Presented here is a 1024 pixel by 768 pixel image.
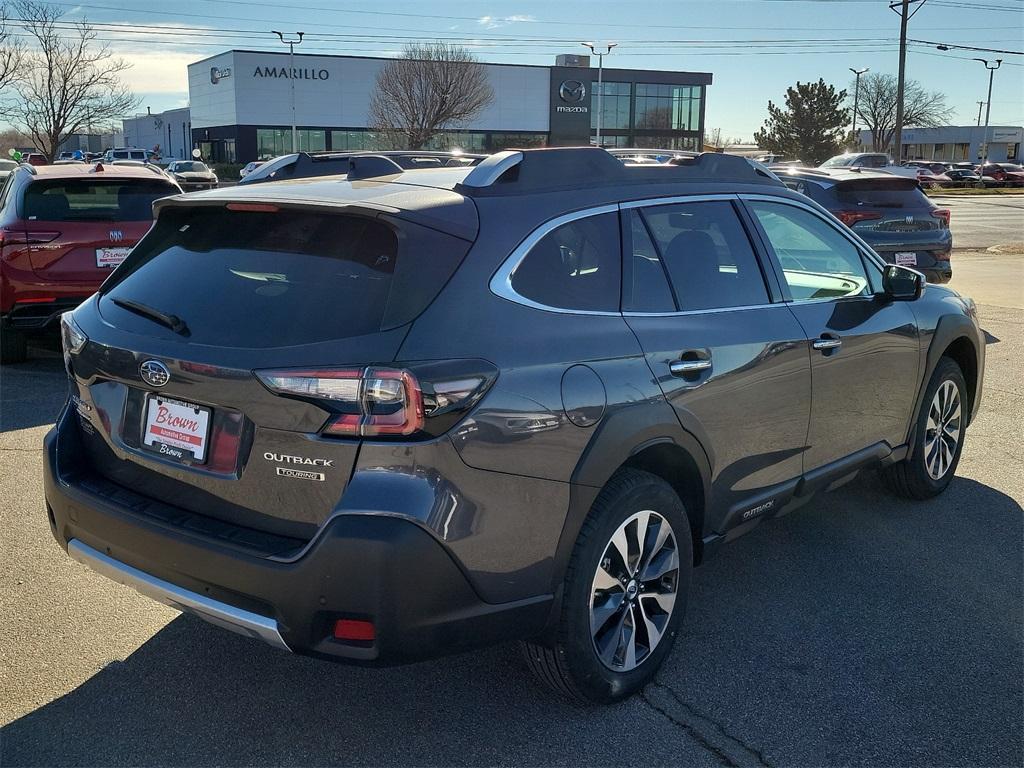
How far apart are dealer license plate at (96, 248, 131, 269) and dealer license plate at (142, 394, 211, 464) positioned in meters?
5.59

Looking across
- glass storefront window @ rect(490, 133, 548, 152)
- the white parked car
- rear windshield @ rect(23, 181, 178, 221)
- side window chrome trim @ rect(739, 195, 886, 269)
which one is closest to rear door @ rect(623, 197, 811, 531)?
side window chrome trim @ rect(739, 195, 886, 269)

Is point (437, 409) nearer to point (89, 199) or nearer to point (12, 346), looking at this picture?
point (89, 199)

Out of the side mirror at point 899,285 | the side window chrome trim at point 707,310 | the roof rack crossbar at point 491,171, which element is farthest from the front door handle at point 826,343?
the roof rack crossbar at point 491,171

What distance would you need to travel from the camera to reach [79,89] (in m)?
31.6

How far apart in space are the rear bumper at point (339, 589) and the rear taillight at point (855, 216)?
28.3 feet

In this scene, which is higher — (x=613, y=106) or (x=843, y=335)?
(x=613, y=106)

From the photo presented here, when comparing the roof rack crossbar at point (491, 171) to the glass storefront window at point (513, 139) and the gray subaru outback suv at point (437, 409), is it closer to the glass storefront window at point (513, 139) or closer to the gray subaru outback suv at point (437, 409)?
the gray subaru outback suv at point (437, 409)

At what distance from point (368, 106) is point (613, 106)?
63.1ft

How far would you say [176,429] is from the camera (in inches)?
117

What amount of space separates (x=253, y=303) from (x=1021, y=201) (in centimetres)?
5039

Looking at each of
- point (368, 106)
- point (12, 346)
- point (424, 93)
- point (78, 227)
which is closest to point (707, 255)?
point (78, 227)

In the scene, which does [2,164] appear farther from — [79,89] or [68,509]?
[68,509]

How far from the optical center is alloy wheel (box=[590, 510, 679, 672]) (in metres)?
3.21

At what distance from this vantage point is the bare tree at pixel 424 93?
203 feet
